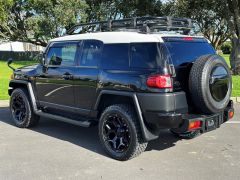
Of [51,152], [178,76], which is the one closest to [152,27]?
[178,76]

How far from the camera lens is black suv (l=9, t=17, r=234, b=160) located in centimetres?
463

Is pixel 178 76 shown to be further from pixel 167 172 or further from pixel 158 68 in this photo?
pixel 167 172

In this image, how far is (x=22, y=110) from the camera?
22.9 feet

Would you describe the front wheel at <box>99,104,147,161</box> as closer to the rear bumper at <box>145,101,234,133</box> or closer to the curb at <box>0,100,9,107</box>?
the rear bumper at <box>145,101,234,133</box>

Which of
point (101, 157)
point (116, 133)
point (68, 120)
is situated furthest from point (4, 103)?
point (116, 133)

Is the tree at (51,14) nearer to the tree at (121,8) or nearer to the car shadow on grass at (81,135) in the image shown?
the tree at (121,8)

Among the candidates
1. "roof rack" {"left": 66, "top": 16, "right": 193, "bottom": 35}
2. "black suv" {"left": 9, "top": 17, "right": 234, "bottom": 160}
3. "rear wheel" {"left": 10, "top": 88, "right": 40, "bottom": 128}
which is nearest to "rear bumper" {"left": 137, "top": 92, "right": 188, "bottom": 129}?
"black suv" {"left": 9, "top": 17, "right": 234, "bottom": 160}

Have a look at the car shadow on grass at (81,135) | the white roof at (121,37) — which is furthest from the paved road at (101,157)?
the white roof at (121,37)

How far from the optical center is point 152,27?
5.31 metres

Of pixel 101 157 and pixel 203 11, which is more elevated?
pixel 203 11

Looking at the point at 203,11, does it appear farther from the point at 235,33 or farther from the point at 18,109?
the point at 18,109

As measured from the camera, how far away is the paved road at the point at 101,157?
449 cm

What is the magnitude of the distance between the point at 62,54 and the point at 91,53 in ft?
2.67

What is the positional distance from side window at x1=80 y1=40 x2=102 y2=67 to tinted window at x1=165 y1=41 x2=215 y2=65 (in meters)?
1.13
